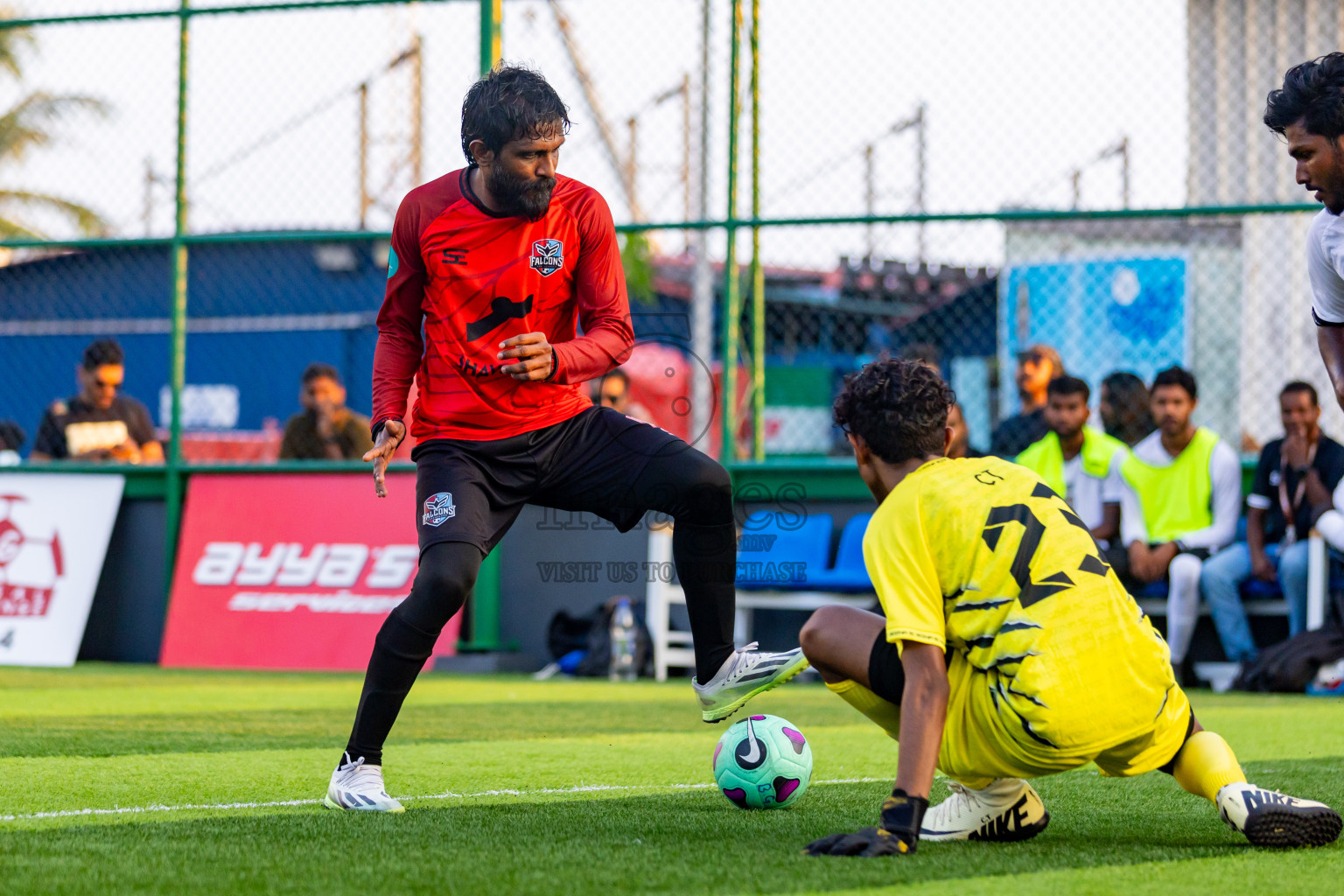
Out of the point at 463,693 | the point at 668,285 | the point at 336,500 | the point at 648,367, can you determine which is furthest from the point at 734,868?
the point at 668,285

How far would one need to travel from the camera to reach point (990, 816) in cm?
340

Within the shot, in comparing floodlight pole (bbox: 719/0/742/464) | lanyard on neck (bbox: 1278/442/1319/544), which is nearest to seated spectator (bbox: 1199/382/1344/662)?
lanyard on neck (bbox: 1278/442/1319/544)

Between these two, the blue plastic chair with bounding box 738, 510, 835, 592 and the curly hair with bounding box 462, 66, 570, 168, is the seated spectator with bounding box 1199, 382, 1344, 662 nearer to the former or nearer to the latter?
the blue plastic chair with bounding box 738, 510, 835, 592

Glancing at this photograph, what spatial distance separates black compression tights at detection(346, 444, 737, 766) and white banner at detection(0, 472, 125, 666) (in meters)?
6.64

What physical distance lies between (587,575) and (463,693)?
68.4 inches

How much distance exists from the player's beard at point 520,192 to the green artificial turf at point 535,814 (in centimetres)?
160

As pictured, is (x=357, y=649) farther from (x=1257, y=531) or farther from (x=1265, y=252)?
(x=1265, y=252)

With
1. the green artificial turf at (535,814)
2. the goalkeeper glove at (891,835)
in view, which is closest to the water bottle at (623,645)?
the green artificial turf at (535,814)

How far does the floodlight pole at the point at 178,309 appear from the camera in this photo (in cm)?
1014

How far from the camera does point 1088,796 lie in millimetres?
4160

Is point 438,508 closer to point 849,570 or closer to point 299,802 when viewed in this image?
point 299,802

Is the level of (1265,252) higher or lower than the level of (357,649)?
higher

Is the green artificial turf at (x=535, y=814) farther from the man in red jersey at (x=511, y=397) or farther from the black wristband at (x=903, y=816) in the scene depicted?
the man in red jersey at (x=511, y=397)

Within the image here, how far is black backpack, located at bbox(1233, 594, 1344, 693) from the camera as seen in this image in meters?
7.95
